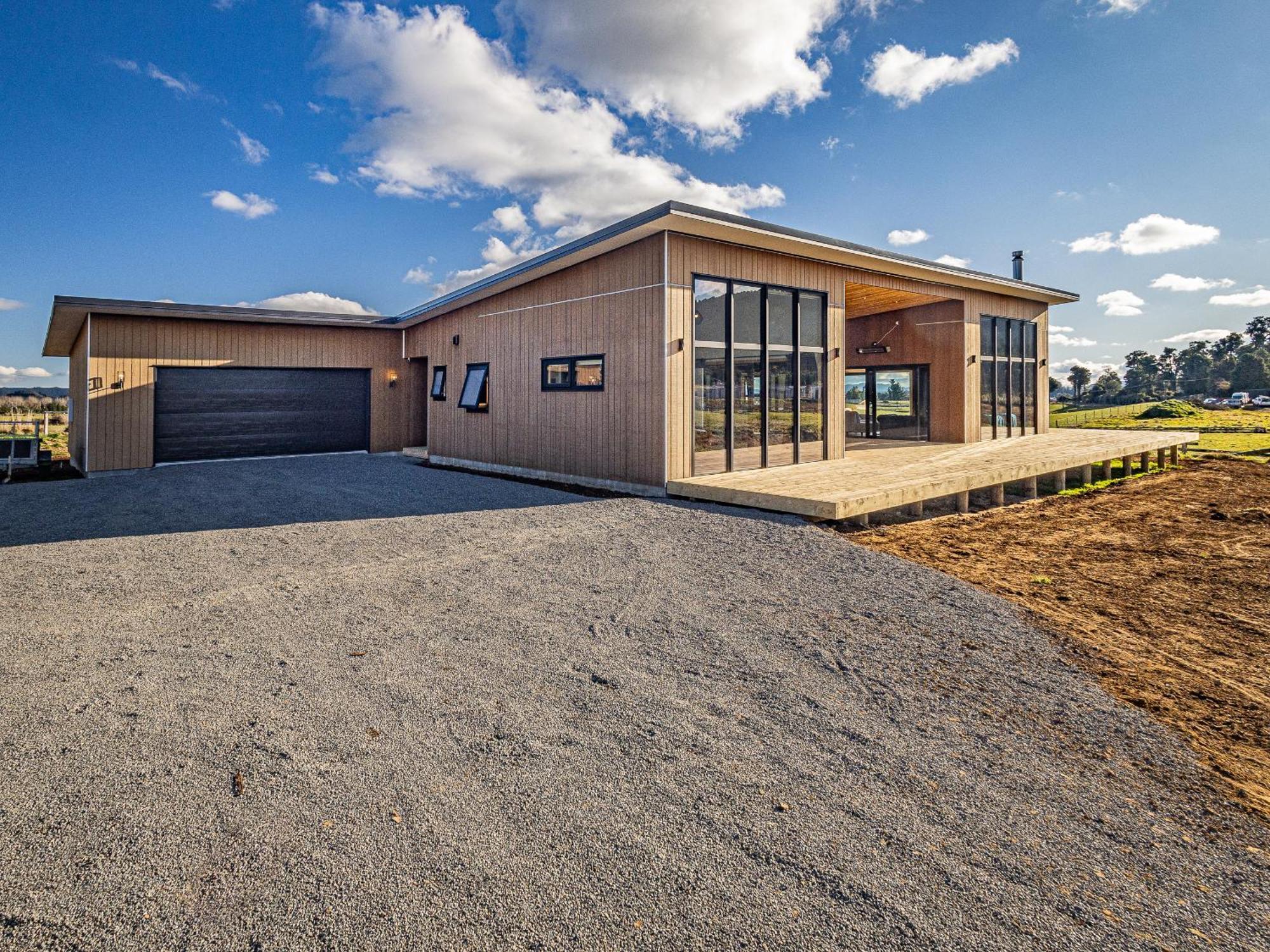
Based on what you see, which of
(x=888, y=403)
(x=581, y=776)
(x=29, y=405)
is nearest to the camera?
(x=581, y=776)

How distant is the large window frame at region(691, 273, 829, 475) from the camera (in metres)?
8.51

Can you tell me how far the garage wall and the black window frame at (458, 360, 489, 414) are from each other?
3712mm

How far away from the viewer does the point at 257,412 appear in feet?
44.8

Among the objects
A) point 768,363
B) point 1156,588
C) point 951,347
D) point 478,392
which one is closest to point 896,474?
point 768,363

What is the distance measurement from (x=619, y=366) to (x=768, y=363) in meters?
2.31

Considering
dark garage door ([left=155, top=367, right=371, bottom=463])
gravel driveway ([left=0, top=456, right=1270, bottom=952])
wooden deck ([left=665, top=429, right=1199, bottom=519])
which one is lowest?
gravel driveway ([left=0, top=456, right=1270, bottom=952])

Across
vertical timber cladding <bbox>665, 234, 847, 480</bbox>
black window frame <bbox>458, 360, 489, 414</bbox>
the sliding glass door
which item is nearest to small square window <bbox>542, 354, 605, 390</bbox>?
vertical timber cladding <bbox>665, 234, 847, 480</bbox>

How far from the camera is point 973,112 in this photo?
10805 mm

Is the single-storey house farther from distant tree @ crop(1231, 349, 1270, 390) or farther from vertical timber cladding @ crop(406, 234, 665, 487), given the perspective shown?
distant tree @ crop(1231, 349, 1270, 390)

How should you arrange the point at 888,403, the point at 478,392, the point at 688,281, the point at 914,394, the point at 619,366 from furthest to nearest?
1. the point at 888,403
2. the point at 914,394
3. the point at 478,392
4. the point at 619,366
5. the point at 688,281

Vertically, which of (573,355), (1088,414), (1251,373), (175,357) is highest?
(1251,373)

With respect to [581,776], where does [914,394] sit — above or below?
above

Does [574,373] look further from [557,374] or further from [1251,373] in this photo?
[1251,373]

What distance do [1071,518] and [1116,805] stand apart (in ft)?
24.6
